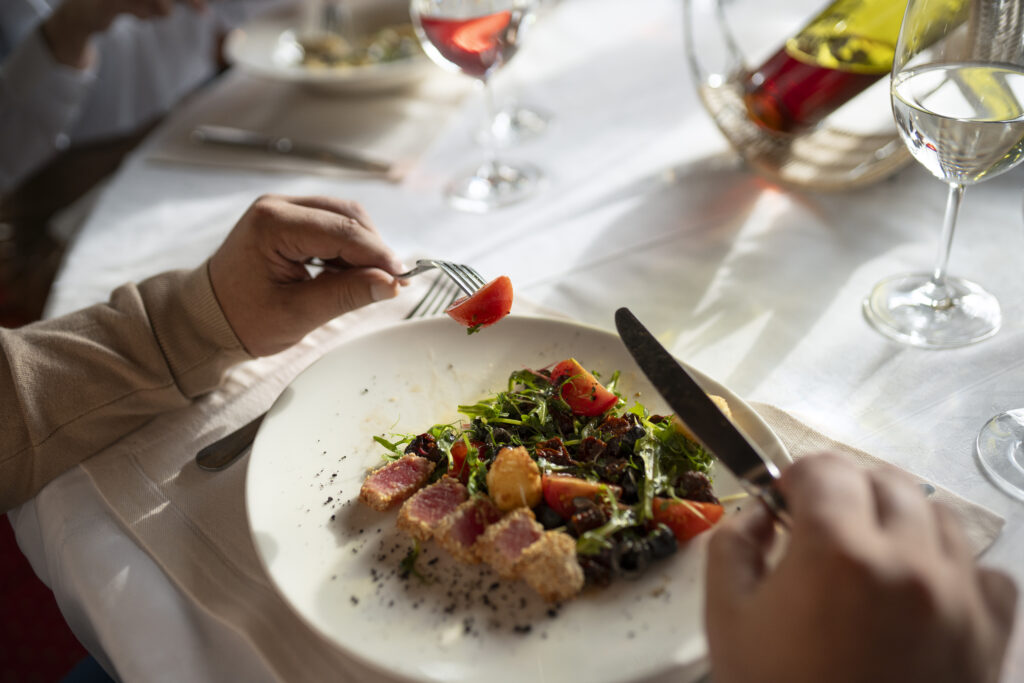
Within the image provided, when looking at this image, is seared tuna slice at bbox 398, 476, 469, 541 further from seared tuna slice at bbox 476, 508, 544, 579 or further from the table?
the table

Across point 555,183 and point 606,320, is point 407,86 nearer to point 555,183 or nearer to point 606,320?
point 555,183

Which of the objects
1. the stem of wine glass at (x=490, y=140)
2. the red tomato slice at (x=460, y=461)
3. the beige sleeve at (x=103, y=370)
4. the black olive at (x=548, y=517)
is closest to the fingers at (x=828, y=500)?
the black olive at (x=548, y=517)

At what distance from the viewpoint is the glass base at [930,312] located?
3.34ft

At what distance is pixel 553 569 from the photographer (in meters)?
0.66

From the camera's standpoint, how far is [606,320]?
1154mm

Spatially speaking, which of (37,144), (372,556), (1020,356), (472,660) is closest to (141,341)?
(372,556)

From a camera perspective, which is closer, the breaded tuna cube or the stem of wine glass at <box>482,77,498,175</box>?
the breaded tuna cube

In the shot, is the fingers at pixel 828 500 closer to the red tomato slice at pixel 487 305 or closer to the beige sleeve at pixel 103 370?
the red tomato slice at pixel 487 305

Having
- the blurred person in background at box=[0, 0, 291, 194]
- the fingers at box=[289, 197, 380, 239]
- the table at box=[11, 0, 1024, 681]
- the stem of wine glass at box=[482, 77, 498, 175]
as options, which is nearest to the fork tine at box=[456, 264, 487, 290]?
the fingers at box=[289, 197, 380, 239]

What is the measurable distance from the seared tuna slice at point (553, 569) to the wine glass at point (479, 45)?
90cm

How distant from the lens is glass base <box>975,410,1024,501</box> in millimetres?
806

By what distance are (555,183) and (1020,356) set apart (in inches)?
33.8

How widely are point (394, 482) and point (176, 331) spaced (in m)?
0.44

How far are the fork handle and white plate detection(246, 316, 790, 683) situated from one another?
0.08 metres
